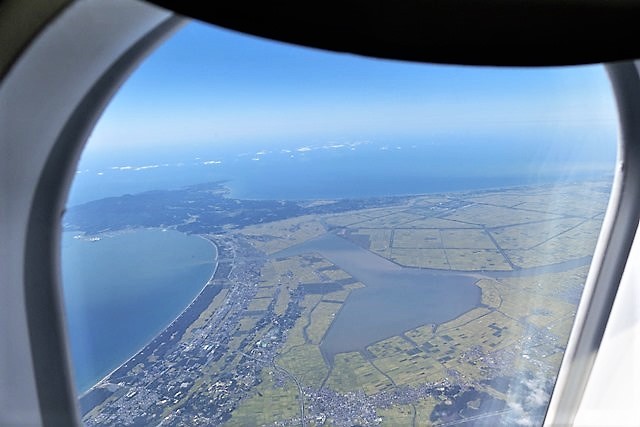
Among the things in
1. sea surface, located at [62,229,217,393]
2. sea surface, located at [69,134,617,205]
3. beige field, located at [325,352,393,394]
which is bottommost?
beige field, located at [325,352,393,394]

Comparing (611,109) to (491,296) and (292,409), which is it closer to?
(491,296)

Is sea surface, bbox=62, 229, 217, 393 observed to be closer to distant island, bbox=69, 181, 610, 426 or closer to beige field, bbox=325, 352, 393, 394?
distant island, bbox=69, 181, 610, 426

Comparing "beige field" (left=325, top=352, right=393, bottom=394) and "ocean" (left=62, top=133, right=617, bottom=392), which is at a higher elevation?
"ocean" (left=62, top=133, right=617, bottom=392)

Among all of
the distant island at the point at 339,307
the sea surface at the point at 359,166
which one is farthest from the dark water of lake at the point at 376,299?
the sea surface at the point at 359,166

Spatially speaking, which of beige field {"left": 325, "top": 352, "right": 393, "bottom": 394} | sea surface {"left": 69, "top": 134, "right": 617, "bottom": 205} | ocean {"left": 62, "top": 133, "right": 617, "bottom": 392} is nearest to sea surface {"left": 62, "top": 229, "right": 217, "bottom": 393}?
ocean {"left": 62, "top": 133, "right": 617, "bottom": 392}

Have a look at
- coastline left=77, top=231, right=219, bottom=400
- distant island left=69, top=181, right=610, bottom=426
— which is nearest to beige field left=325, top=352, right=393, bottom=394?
distant island left=69, top=181, right=610, bottom=426

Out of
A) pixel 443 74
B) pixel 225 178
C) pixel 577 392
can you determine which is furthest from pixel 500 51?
pixel 577 392

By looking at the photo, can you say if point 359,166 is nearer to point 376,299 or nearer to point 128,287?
point 376,299
